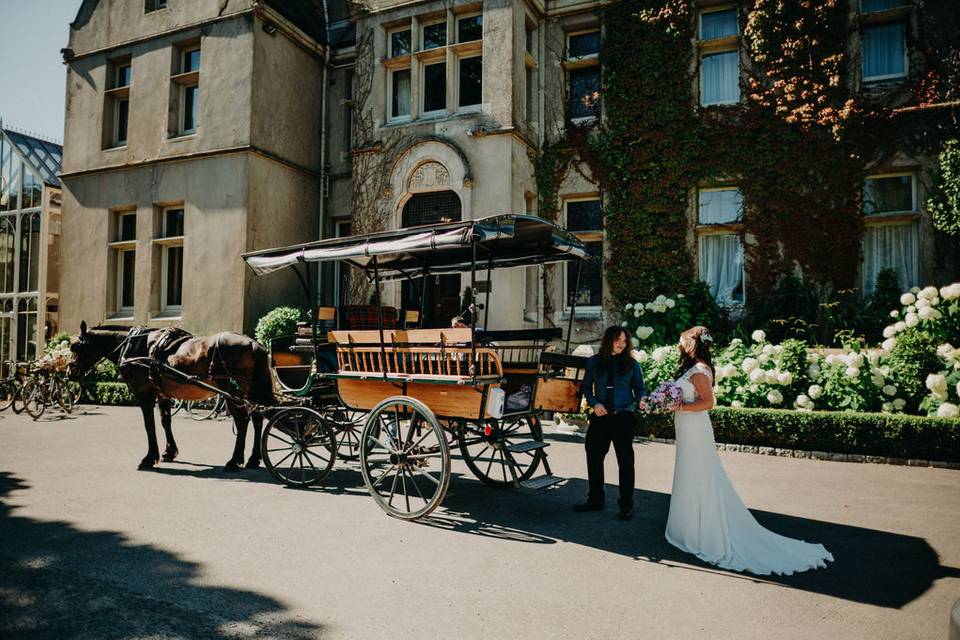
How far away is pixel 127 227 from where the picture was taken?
1716 centimetres

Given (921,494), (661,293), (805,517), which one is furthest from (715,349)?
(805,517)

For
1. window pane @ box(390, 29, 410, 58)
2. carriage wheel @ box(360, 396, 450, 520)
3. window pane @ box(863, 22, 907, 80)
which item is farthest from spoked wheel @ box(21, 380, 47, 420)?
window pane @ box(863, 22, 907, 80)

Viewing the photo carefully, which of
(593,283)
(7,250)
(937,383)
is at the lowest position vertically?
(937,383)

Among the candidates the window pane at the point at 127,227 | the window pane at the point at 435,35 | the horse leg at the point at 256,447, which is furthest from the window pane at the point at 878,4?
the window pane at the point at 127,227

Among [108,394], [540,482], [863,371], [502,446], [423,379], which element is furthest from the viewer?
[108,394]

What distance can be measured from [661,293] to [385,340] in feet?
30.7

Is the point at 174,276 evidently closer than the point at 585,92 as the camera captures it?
No

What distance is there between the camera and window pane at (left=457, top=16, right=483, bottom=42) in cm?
1447

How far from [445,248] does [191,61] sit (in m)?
13.7

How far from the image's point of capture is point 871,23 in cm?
1303

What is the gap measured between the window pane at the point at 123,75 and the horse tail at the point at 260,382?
14.3m

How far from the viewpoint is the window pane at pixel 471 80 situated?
14539 millimetres

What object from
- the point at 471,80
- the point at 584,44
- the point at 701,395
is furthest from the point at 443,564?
the point at 584,44

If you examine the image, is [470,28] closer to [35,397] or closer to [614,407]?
[614,407]
